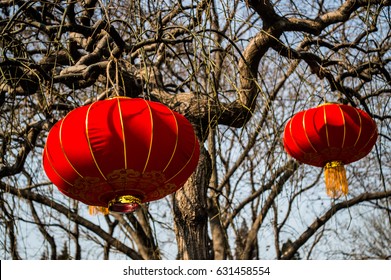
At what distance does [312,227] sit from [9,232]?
2.52 meters

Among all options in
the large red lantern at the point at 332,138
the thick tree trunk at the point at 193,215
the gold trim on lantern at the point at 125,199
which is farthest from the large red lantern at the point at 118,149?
the thick tree trunk at the point at 193,215

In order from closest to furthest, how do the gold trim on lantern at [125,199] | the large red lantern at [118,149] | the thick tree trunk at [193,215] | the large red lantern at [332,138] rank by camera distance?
1. the large red lantern at [118,149]
2. the gold trim on lantern at [125,199]
3. the large red lantern at [332,138]
4. the thick tree trunk at [193,215]

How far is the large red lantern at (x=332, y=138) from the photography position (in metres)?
2.26

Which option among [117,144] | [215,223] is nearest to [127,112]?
[117,144]

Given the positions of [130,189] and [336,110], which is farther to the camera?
[336,110]

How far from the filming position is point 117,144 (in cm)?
138

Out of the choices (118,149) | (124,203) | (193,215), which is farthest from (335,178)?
(118,149)

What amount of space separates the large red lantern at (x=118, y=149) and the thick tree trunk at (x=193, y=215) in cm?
100

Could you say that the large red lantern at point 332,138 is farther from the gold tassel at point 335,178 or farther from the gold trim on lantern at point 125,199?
the gold trim on lantern at point 125,199

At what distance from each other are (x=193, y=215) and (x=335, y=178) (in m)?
0.63

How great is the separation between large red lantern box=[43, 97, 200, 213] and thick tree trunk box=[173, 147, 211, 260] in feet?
3.28

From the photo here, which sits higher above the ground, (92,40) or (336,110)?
(92,40)
